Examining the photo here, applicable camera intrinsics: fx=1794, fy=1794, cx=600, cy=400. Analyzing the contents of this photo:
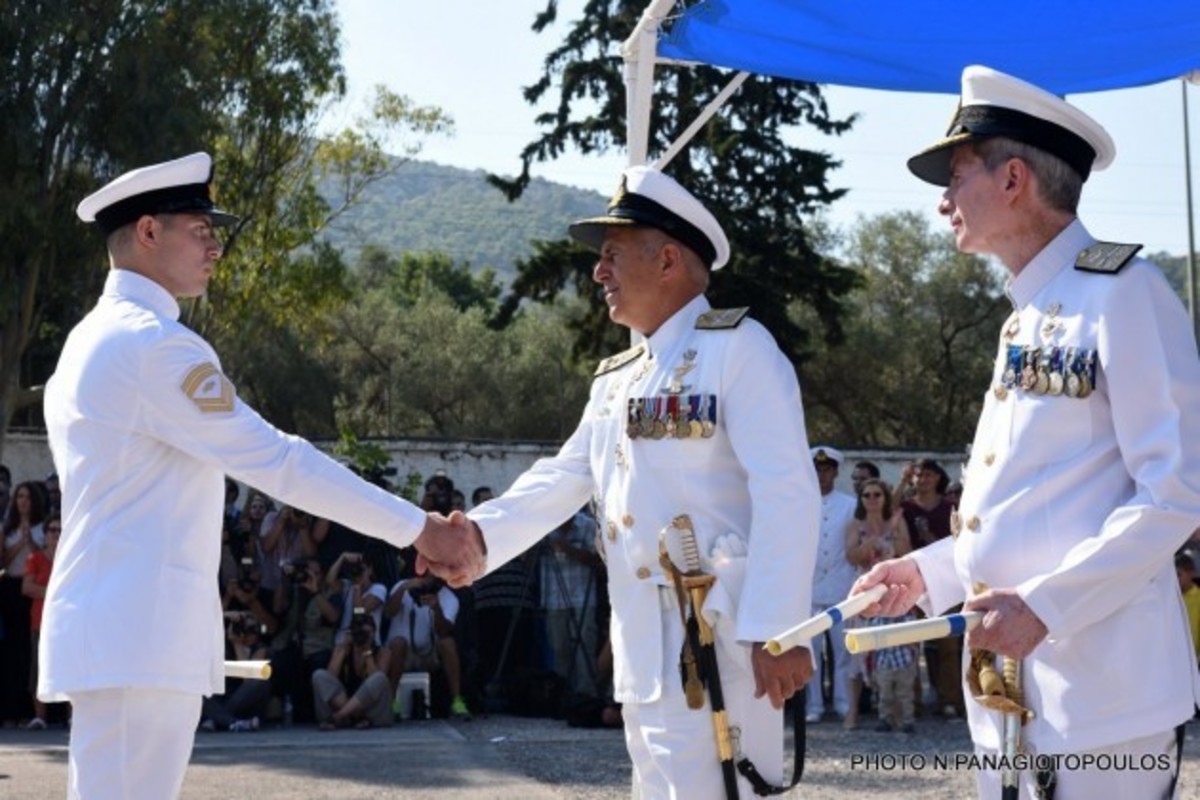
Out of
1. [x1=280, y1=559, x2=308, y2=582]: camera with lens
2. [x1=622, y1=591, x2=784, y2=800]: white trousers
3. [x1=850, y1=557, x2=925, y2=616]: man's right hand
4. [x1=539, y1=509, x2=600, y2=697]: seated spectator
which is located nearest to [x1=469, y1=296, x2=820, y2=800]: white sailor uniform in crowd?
[x1=622, y1=591, x2=784, y2=800]: white trousers

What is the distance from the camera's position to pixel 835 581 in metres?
12.9

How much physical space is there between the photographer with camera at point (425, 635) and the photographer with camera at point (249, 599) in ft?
2.94

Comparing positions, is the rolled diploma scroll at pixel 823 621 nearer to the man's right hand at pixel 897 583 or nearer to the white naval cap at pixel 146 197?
the man's right hand at pixel 897 583

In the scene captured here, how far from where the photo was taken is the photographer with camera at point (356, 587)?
1331cm

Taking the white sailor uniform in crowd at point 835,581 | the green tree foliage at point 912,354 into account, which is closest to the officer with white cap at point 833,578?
the white sailor uniform in crowd at point 835,581

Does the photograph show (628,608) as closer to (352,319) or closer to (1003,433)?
(1003,433)

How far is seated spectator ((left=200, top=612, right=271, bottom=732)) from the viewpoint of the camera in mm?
12797

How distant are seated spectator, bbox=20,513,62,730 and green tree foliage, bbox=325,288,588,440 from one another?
38.4 meters

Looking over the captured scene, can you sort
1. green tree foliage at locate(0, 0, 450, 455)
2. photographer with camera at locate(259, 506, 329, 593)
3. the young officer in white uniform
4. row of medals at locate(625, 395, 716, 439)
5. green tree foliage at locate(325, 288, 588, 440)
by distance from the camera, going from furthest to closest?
green tree foliage at locate(325, 288, 588, 440) < green tree foliage at locate(0, 0, 450, 455) < photographer with camera at locate(259, 506, 329, 593) < row of medals at locate(625, 395, 716, 439) < the young officer in white uniform

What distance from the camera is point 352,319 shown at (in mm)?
59000

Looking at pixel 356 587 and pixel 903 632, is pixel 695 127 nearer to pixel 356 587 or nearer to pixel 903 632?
pixel 903 632

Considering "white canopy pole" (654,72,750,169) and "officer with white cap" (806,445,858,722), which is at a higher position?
"white canopy pole" (654,72,750,169)

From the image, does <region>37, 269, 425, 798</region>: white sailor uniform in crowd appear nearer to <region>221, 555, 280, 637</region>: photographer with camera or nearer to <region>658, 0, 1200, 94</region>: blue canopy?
<region>658, 0, 1200, 94</region>: blue canopy

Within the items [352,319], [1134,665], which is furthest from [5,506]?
[352,319]
